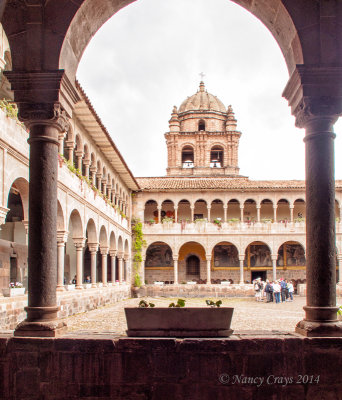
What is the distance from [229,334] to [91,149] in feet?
58.2

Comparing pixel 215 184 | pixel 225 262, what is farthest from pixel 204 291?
pixel 215 184

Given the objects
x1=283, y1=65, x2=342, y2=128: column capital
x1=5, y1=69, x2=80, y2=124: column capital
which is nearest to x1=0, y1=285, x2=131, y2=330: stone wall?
x1=5, y1=69, x2=80, y2=124: column capital

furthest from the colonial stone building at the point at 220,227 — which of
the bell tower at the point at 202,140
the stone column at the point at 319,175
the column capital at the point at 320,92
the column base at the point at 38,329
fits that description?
the column base at the point at 38,329

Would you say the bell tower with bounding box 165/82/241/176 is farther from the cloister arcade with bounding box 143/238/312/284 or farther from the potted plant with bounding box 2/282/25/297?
the potted plant with bounding box 2/282/25/297

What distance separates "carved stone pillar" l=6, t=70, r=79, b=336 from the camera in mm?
5250

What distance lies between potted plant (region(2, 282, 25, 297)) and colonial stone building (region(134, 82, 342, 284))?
808 inches

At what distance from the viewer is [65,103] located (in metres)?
5.73

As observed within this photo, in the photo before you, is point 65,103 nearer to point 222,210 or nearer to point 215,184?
point 215,184

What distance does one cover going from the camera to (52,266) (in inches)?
210

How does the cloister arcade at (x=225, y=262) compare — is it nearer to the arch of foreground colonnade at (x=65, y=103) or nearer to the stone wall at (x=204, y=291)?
the stone wall at (x=204, y=291)

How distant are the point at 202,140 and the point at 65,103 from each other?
36779mm

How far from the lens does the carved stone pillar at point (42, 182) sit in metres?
5.25

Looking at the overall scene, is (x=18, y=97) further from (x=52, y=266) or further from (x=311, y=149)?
(x=311, y=149)

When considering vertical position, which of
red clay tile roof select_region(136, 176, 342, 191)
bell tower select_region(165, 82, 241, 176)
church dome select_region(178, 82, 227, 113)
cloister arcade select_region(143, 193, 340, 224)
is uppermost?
church dome select_region(178, 82, 227, 113)
